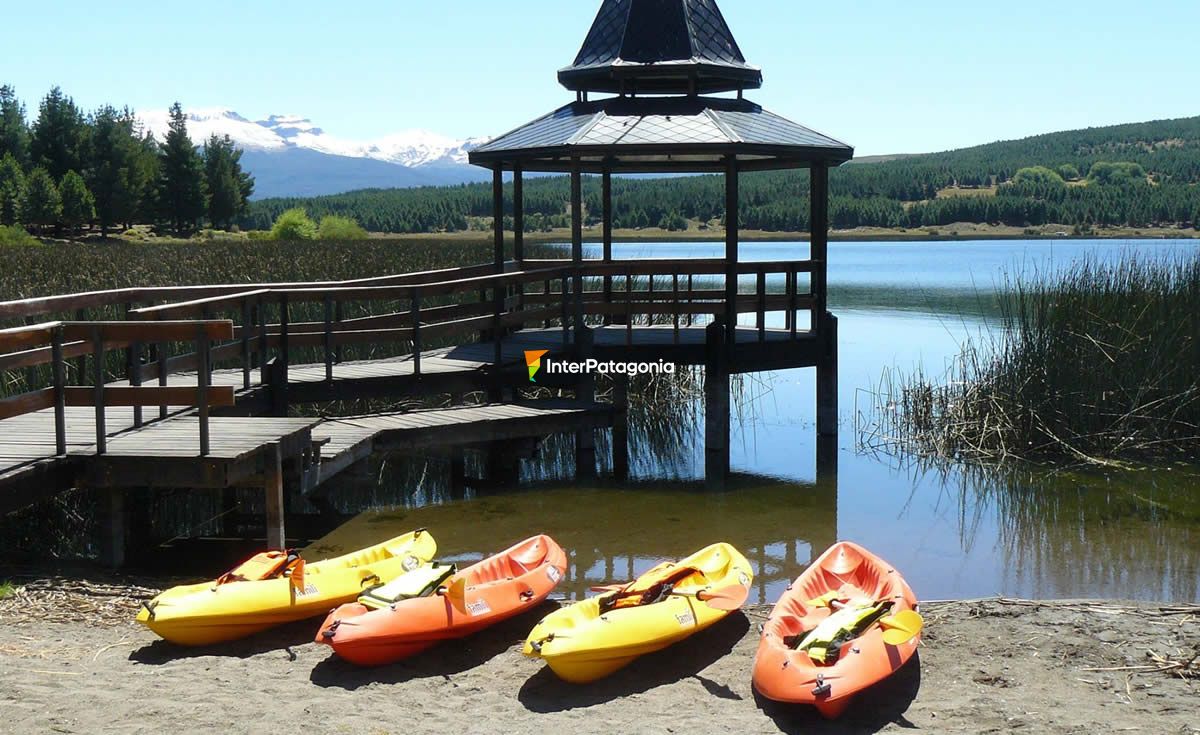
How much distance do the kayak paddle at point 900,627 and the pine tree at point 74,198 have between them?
63.0 metres

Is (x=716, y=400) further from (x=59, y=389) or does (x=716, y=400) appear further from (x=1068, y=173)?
(x=1068, y=173)

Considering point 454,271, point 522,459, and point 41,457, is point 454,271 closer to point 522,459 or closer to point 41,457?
point 522,459

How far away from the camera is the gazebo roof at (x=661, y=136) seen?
544 inches

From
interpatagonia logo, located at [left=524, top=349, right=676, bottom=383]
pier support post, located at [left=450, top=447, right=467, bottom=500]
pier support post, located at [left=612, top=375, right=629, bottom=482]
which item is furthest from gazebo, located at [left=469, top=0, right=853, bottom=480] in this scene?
pier support post, located at [left=450, top=447, right=467, bottom=500]

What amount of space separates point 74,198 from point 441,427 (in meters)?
57.1

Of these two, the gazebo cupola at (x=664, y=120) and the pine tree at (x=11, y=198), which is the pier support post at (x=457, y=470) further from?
the pine tree at (x=11, y=198)

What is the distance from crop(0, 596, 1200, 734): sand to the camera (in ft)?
19.6

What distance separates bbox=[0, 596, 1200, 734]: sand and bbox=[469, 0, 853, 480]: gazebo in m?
7.29

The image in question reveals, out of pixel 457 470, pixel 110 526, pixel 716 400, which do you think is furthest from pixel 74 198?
pixel 110 526

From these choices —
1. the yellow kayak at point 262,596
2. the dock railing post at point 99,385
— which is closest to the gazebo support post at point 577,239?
the dock railing post at point 99,385

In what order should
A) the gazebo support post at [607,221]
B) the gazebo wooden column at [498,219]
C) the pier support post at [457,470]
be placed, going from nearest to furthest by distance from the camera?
the pier support post at [457,470]
the gazebo wooden column at [498,219]
the gazebo support post at [607,221]

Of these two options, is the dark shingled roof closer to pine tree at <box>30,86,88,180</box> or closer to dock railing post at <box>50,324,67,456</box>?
dock railing post at <box>50,324,67,456</box>

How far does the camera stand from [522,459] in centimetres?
1434

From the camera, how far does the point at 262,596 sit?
286 inches
